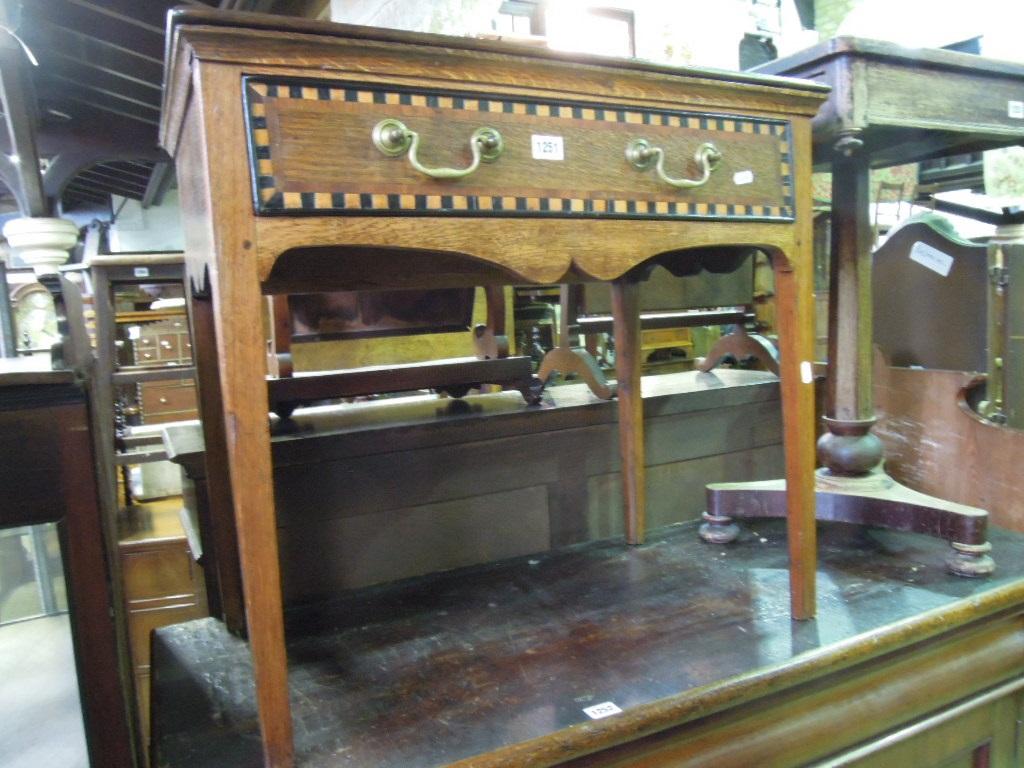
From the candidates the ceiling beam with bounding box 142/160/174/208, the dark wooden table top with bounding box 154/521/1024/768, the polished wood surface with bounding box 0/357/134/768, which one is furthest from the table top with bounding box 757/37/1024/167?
the ceiling beam with bounding box 142/160/174/208

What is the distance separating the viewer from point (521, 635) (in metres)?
0.99

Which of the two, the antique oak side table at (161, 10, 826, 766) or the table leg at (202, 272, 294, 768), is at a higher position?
the antique oak side table at (161, 10, 826, 766)

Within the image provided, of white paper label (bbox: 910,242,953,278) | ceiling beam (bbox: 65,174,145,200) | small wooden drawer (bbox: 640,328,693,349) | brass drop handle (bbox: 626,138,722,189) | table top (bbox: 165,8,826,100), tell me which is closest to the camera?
table top (bbox: 165,8,826,100)

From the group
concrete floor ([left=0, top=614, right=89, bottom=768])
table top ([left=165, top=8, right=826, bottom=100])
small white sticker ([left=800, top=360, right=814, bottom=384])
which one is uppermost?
table top ([left=165, top=8, right=826, bottom=100])

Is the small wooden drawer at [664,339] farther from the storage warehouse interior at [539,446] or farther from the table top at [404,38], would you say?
the table top at [404,38]

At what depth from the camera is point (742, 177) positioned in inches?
35.9

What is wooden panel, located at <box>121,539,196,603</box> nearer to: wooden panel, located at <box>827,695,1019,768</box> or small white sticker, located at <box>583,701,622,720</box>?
small white sticker, located at <box>583,701,622,720</box>

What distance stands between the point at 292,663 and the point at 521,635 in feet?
0.99

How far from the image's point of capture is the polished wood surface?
0.64m

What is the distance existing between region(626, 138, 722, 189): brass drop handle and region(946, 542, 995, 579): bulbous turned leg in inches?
28.8

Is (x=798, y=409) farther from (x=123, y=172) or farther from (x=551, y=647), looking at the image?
(x=123, y=172)

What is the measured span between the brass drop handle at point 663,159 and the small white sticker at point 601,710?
59 cm

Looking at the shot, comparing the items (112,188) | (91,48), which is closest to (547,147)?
(91,48)

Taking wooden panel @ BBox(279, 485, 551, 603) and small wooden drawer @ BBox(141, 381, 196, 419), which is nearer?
wooden panel @ BBox(279, 485, 551, 603)
